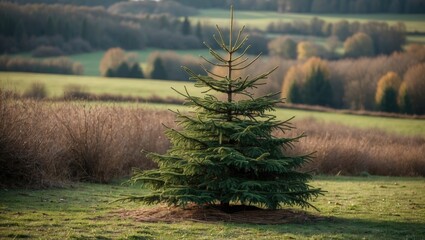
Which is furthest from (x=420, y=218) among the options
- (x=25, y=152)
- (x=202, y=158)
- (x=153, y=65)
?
(x=153, y=65)

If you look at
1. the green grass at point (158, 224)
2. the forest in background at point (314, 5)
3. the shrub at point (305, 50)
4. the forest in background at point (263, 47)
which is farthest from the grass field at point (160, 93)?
the forest in background at point (314, 5)

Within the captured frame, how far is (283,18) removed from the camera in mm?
146250

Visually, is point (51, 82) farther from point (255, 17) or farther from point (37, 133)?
point (255, 17)

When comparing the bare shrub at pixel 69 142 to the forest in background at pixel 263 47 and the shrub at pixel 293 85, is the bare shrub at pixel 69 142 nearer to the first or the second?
the forest in background at pixel 263 47

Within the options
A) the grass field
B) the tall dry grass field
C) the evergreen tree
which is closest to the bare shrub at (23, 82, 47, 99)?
the grass field

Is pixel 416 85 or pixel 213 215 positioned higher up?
pixel 416 85

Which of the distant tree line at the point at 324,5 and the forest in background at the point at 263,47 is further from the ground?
the distant tree line at the point at 324,5

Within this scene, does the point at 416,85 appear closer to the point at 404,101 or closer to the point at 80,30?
the point at 404,101

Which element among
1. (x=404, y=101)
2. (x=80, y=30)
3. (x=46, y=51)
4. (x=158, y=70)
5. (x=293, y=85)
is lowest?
(x=404, y=101)

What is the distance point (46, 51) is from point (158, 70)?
20.9 meters

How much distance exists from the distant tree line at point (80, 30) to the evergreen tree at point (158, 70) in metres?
21.7

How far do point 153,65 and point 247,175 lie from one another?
88.2 m

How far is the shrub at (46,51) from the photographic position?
107088 mm

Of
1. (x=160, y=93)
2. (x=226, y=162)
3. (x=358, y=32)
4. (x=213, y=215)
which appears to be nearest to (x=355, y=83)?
(x=160, y=93)
